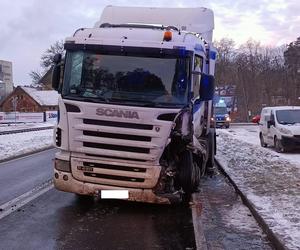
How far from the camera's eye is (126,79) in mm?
8875

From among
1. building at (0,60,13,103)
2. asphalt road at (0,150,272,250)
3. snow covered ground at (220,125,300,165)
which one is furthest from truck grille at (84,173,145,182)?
building at (0,60,13,103)

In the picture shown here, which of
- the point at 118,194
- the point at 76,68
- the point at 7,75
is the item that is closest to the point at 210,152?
the point at 118,194

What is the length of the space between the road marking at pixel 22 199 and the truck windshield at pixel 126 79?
2150 mm

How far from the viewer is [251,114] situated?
87312 mm

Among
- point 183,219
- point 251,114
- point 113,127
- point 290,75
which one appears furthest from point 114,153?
point 290,75

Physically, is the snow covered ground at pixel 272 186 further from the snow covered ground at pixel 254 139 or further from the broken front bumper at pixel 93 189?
the broken front bumper at pixel 93 189

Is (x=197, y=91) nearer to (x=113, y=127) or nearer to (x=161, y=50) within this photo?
(x=161, y=50)

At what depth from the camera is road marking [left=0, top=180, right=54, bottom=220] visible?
30.2 ft

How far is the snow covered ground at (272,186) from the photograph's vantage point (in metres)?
7.73

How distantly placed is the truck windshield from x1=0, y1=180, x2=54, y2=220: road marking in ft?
7.05

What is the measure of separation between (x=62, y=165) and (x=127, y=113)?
1470mm

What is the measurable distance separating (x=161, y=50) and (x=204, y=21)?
4.98m

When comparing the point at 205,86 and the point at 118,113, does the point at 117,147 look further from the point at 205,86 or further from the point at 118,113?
the point at 205,86

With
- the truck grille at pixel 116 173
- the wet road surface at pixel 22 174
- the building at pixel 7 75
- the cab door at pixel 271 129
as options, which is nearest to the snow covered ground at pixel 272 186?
the truck grille at pixel 116 173
